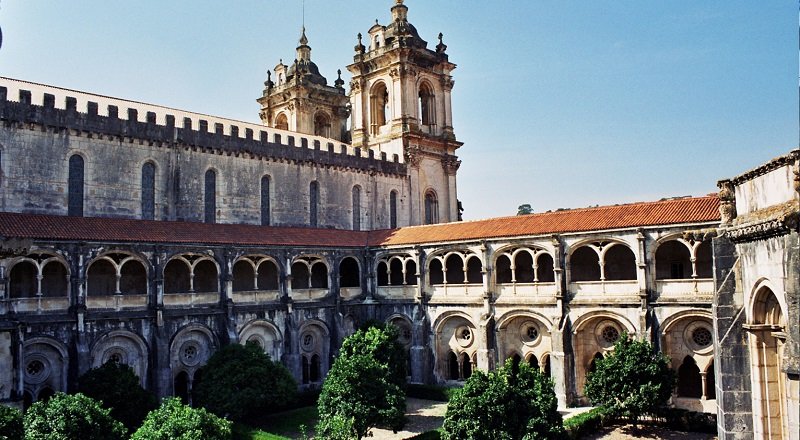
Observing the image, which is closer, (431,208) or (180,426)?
(180,426)

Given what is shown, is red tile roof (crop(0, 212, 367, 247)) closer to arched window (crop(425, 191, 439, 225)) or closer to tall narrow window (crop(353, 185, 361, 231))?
tall narrow window (crop(353, 185, 361, 231))

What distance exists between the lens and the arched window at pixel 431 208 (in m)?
53.2

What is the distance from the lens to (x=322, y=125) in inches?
2403

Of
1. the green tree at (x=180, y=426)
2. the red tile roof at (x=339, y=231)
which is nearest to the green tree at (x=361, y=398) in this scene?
the green tree at (x=180, y=426)

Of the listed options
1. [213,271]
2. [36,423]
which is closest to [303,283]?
[213,271]

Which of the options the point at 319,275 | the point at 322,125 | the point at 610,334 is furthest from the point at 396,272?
the point at 322,125

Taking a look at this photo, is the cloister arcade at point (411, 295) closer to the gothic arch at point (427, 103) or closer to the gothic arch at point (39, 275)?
the gothic arch at point (39, 275)

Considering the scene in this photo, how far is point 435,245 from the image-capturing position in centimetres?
4034

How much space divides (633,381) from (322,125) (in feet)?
133

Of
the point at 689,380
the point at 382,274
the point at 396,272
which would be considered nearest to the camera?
the point at 689,380

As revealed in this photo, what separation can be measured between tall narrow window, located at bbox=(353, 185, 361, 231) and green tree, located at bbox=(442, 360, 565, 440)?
2484cm

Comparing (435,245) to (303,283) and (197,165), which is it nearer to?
(303,283)

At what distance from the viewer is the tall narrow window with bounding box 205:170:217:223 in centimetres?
3994

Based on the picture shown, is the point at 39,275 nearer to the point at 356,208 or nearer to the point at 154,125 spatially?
the point at 154,125
